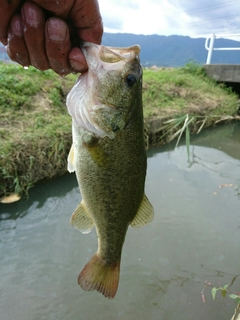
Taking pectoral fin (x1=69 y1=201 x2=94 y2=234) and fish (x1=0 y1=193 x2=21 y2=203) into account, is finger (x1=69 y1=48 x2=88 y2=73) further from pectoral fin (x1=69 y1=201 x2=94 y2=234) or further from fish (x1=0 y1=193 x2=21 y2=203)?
fish (x1=0 y1=193 x2=21 y2=203)

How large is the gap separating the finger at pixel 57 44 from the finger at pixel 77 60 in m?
0.02

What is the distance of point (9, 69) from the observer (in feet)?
20.7

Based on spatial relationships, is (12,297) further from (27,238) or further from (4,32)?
(4,32)

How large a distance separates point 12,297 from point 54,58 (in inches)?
102

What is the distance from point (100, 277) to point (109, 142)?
2.69 ft

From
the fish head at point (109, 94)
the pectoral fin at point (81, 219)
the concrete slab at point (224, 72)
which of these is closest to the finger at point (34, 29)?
the fish head at point (109, 94)

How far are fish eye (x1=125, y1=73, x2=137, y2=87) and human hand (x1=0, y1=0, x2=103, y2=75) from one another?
8.4 inches

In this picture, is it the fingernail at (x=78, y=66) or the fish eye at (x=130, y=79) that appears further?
the fish eye at (x=130, y=79)

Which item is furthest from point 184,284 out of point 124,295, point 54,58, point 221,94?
point 221,94

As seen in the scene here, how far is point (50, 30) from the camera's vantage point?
1.22 metres

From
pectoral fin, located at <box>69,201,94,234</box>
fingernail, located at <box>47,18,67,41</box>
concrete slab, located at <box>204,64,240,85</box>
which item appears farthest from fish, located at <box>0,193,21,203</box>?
concrete slab, located at <box>204,64,240,85</box>

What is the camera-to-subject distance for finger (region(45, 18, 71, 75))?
122cm

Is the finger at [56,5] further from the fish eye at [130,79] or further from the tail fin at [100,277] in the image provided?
the tail fin at [100,277]

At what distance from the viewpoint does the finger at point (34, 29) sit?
3.91 feet
